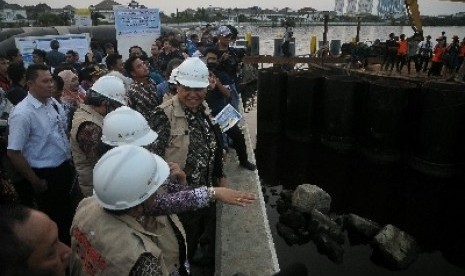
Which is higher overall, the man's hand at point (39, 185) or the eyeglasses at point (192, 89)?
the eyeglasses at point (192, 89)

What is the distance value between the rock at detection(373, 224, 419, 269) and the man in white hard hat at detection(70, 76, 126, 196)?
421 cm

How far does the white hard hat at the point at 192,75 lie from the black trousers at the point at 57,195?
1583 millimetres

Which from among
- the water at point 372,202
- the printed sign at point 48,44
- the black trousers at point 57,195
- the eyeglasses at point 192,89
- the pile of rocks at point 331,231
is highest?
the printed sign at point 48,44

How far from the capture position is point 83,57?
9586 millimetres

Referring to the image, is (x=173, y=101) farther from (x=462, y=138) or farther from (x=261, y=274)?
(x=462, y=138)

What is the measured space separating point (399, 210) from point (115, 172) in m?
6.85

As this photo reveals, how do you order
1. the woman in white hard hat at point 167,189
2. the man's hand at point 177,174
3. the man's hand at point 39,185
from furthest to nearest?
the man's hand at point 39,185
the man's hand at point 177,174
the woman in white hard hat at point 167,189

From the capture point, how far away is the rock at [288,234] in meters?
5.44

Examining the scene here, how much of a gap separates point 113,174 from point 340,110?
7.99 metres

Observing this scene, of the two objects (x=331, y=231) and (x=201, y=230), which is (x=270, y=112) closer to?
(x=331, y=231)

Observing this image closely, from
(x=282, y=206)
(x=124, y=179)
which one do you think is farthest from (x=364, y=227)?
(x=124, y=179)

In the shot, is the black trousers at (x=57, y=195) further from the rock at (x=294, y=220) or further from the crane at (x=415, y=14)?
the crane at (x=415, y=14)

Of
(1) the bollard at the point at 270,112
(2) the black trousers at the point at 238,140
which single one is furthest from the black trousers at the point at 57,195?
(1) the bollard at the point at 270,112

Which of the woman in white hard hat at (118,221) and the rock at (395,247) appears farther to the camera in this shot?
the rock at (395,247)
